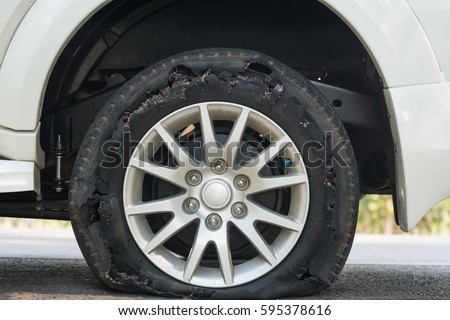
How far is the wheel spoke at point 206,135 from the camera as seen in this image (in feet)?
10.5

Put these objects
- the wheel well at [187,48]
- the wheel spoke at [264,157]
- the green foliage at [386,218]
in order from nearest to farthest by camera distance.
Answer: the wheel spoke at [264,157], the wheel well at [187,48], the green foliage at [386,218]

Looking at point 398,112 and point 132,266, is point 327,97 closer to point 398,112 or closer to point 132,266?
point 398,112

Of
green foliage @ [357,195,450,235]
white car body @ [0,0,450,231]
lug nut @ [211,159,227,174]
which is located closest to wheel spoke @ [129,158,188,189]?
lug nut @ [211,159,227,174]

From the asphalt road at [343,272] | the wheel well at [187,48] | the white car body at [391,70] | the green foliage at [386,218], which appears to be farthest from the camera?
the green foliage at [386,218]

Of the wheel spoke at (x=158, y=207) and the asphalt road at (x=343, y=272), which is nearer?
the wheel spoke at (x=158, y=207)

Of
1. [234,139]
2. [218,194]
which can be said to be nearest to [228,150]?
[234,139]

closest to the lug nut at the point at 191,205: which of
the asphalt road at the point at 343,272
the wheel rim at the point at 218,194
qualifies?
the wheel rim at the point at 218,194

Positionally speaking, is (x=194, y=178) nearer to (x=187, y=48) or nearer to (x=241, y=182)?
(x=241, y=182)

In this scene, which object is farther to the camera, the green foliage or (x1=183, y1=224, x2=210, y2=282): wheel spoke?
the green foliage

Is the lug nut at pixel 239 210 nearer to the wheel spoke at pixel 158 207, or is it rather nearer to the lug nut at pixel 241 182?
the lug nut at pixel 241 182

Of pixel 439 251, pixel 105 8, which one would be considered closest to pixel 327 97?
pixel 105 8

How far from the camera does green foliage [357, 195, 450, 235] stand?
28.2 ft

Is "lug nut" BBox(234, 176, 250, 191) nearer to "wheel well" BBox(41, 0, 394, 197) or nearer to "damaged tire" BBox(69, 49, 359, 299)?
"damaged tire" BBox(69, 49, 359, 299)

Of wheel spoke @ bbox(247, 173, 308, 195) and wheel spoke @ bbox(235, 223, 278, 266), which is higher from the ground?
wheel spoke @ bbox(247, 173, 308, 195)
